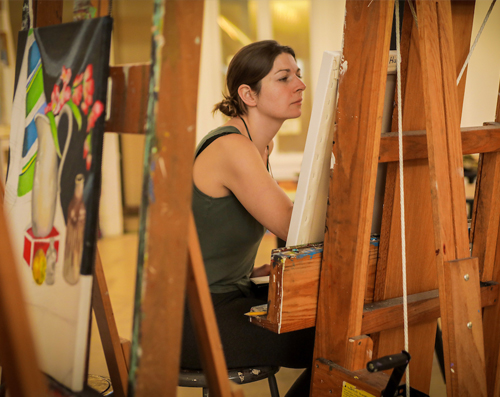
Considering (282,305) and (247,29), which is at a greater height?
(247,29)

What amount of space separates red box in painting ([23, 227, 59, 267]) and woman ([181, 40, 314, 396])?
46cm

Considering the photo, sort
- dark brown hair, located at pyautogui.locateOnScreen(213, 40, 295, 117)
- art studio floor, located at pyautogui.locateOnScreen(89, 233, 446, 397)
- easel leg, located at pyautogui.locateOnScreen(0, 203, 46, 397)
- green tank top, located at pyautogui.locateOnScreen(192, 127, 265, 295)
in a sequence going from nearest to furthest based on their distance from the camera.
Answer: easel leg, located at pyautogui.locateOnScreen(0, 203, 46, 397)
green tank top, located at pyautogui.locateOnScreen(192, 127, 265, 295)
dark brown hair, located at pyautogui.locateOnScreen(213, 40, 295, 117)
art studio floor, located at pyautogui.locateOnScreen(89, 233, 446, 397)

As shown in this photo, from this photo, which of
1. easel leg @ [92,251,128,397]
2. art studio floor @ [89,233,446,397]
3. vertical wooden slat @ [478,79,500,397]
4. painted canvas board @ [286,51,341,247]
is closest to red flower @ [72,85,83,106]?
easel leg @ [92,251,128,397]

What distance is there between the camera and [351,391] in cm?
101

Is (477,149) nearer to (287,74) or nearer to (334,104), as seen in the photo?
(334,104)

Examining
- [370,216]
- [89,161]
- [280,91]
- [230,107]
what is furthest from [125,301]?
[89,161]

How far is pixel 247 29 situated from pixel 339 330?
4394mm

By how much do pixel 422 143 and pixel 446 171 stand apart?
0.12 metres

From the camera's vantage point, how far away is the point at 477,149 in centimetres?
121

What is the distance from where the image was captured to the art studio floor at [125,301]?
6.68 feet

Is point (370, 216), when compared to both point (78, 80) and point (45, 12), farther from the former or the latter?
point (45, 12)

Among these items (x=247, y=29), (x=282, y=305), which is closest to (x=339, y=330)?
(x=282, y=305)

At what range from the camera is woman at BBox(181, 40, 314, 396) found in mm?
1234

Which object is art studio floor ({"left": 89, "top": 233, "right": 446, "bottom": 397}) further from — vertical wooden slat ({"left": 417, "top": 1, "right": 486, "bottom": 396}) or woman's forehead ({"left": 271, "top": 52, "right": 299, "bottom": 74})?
woman's forehead ({"left": 271, "top": 52, "right": 299, "bottom": 74})
